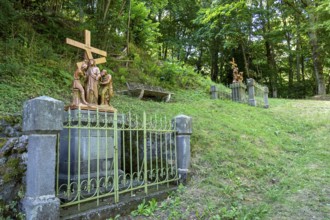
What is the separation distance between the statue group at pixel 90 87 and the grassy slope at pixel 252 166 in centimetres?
222

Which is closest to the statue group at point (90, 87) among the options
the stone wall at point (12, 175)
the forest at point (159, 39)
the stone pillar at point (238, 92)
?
the stone wall at point (12, 175)

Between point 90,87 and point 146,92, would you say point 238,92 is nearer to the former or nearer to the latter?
point 146,92

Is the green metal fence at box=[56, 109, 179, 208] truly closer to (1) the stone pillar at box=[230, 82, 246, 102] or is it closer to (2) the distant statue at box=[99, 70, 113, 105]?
(2) the distant statue at box=[99, 70, 113, 105]

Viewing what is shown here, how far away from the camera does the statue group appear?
14.3ft

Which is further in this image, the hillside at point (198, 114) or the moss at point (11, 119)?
the moss at point (11, 119)

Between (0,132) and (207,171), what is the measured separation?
400cm

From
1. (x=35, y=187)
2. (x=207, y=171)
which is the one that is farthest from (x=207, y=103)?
(x=35, y=187)

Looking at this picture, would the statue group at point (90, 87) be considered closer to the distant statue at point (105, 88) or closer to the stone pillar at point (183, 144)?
the distant statue at point (105, 88)

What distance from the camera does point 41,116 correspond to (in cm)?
289

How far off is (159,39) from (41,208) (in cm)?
1879

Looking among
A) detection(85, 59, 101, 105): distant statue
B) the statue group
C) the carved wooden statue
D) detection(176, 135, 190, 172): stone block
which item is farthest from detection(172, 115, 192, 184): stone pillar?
detection(85, 59, 101, 105): distant statue

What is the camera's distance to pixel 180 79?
43.2 ft

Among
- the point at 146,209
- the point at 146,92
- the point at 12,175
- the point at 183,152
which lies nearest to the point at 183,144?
the point at 183,152

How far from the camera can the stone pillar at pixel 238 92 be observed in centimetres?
1220
